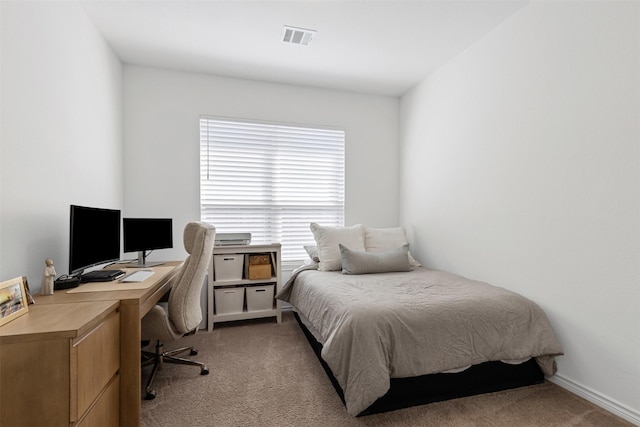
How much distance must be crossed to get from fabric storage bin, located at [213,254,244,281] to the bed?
1.09 m

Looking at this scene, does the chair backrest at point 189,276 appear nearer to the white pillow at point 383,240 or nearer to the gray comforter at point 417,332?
the gray comforter at point 417,332

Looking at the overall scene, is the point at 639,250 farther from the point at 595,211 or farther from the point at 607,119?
the point at 607,119

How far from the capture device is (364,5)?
2293 millimetres

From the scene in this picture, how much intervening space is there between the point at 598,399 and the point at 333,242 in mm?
2233

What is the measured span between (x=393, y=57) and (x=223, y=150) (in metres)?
2.08

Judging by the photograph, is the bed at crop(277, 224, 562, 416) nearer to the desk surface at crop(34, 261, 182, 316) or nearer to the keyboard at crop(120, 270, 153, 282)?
the desk surface at crop(34, 261, 182, 316)

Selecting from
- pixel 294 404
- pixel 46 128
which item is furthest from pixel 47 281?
pixel 294 404

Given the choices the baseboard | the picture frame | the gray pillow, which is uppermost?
the picture frame

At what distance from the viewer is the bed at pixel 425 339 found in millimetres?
1678

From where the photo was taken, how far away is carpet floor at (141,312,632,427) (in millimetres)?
1705

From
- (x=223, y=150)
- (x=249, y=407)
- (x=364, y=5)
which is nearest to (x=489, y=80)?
(x=364, y=5)

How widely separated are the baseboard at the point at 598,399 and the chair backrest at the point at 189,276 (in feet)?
8.35

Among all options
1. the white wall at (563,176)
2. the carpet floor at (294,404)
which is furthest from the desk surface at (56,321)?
the white wall at (563,176)

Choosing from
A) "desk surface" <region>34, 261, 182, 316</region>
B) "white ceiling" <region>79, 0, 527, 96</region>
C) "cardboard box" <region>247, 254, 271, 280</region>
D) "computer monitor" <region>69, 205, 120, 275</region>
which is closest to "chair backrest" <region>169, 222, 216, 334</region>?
"desk surface" <region>34, 261, 182, 316</region>
